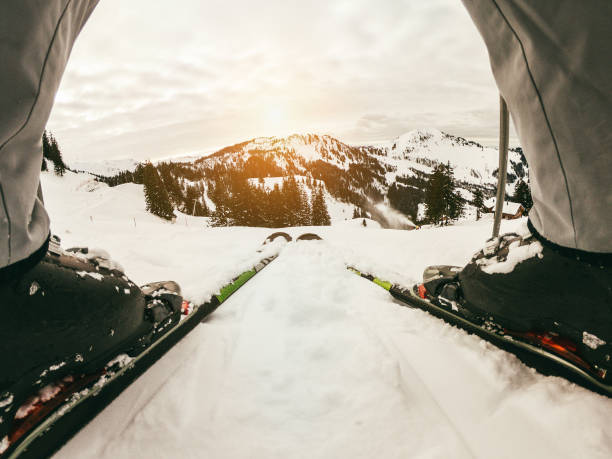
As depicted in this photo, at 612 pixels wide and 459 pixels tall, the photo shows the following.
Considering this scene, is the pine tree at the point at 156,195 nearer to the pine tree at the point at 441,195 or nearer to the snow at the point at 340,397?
the pine tree at the point at 441,195

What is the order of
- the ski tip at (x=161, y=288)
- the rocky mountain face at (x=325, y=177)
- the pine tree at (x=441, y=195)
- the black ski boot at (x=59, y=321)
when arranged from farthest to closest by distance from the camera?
the rocky mountain face at (x=325, y=177) → the pine tree at (x=441, y=195) → the ski tip at (x=161, y=288) → the black ski boot at (x=59, y=321)

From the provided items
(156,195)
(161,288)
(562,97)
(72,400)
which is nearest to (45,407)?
(72,400)

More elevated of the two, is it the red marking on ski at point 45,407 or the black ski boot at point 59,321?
the black ski boot at point 59,321

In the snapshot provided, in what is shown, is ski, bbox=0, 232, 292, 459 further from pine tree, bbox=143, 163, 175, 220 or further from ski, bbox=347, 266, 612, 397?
pine tree, bbox=143, 163, 175, 220

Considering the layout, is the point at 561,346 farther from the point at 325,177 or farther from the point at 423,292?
the point at 325,177

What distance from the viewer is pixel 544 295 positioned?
983 mm

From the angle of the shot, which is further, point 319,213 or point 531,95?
point 319,213

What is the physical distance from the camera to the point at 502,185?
184 cm

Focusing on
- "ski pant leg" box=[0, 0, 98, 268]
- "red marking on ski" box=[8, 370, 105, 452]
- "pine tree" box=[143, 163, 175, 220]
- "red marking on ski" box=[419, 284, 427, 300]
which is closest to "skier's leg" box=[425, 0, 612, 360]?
"red marking on ski" box=[419, 284, 427, 300]

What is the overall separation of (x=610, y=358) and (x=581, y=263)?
0.31 metres

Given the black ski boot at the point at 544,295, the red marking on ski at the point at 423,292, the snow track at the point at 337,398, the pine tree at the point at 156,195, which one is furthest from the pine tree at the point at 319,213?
the black ski boot at the point at 544,295

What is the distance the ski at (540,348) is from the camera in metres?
0.88

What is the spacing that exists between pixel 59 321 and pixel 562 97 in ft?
5.70

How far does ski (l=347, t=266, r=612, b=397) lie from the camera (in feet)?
2.90
